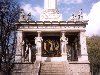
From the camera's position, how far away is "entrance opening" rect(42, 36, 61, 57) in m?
34.9

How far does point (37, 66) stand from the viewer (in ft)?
89.0

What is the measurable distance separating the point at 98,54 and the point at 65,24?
3041 cm

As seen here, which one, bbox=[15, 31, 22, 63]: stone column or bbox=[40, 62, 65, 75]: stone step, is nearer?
bbox=[40, 62, 65, 75]: stone step

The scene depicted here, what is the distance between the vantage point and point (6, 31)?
32.1 metres

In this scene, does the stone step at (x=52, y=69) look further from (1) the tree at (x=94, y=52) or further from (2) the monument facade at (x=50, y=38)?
(1) the tree at (x=94, y=52)

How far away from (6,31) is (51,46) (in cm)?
701

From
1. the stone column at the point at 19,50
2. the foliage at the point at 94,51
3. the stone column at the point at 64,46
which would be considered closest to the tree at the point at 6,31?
the stone column at the point at 19,50

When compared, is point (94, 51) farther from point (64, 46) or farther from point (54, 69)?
point (54, 69)

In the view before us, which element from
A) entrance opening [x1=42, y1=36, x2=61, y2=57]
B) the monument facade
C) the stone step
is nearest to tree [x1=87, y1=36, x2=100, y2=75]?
entrance opening [x1=42, y1=36, x2=61, y2=57]

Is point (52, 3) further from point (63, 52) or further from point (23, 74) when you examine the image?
point (23, 74)

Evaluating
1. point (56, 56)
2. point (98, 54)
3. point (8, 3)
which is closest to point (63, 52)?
point (56, 56)

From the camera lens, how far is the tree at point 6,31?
3160 cm

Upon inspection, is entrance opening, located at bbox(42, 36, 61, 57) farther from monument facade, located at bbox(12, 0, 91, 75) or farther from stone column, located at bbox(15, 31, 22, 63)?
stone column, located at bbox(15, 31, 22, 63)

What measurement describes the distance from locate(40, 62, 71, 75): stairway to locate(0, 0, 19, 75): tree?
5811 mm
